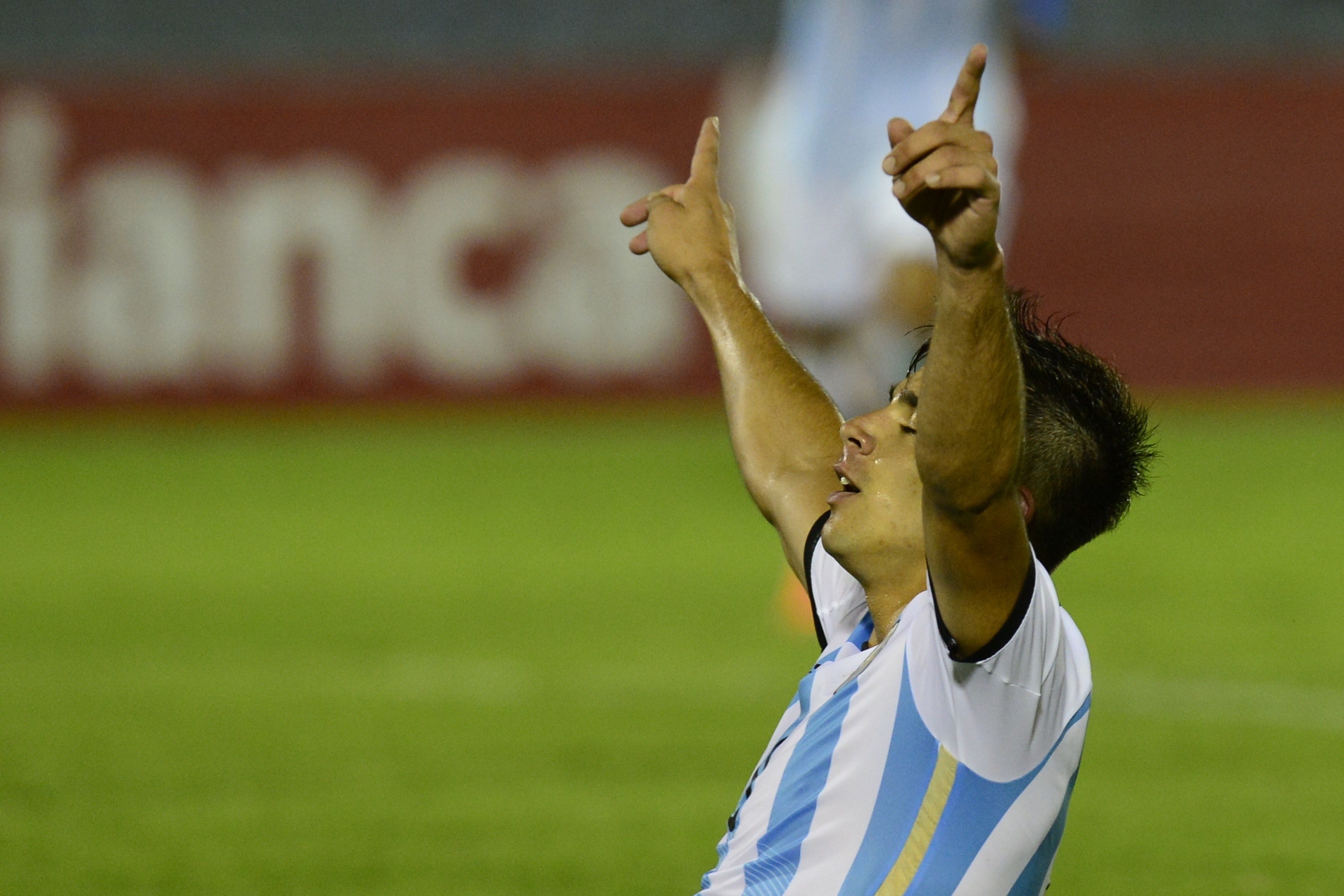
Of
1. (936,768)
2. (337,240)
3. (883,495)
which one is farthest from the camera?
(337,240)

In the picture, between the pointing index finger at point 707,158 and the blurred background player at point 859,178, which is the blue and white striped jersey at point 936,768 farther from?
the blurred background player at point 859,178

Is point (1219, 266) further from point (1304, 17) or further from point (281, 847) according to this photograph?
point (281, 847)

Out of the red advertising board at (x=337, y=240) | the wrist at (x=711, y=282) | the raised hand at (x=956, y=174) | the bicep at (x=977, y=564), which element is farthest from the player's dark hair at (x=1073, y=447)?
the red advertising board at (x=337, y=240)

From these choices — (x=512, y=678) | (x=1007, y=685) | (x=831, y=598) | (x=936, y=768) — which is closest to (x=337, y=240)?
(x=512, y=678)

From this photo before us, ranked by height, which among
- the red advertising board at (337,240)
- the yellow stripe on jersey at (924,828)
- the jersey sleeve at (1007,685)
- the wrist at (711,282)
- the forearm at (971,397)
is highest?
the red advertising board at (337,240)

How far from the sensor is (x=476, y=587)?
29.0 ft

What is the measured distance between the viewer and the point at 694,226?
3.73 m

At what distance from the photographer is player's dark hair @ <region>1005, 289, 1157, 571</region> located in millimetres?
2662

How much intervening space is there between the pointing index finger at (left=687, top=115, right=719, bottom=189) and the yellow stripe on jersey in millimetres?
1416

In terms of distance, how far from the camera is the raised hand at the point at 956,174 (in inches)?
86.1

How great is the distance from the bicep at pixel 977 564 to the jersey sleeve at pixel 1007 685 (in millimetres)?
16

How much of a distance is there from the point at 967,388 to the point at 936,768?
51 centimetres

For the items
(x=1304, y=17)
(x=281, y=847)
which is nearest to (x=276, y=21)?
(x=1304, y=17)

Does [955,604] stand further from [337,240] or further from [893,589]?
[337,240]
